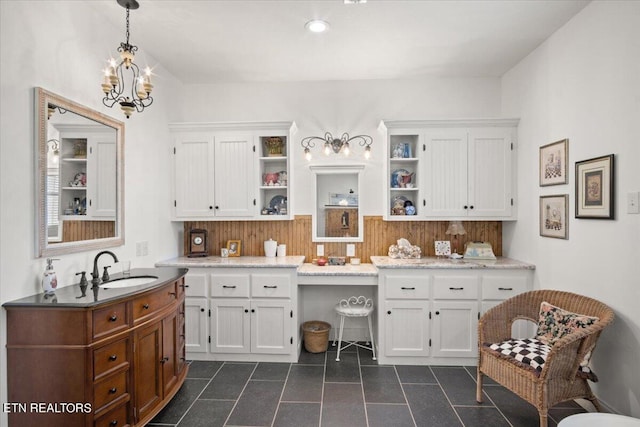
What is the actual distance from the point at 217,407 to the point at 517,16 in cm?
378

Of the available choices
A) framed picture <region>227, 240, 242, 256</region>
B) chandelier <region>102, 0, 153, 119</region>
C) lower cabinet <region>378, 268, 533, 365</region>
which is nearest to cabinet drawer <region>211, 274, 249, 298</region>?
framed picture <region>227, 240, 242, 256</region>

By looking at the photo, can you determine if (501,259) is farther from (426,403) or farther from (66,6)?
(66,6)

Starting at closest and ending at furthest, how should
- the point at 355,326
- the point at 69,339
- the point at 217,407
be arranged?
1. the point at 69,339
2. the point at 217,407
3. the point at 355,326

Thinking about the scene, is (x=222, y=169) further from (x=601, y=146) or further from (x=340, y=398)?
(x=601, y=146)

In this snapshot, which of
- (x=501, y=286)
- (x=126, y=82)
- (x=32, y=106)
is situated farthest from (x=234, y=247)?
(x=501, y=286)

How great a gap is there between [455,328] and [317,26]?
2.95 metres

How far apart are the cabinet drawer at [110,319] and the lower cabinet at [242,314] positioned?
1265 millimetres

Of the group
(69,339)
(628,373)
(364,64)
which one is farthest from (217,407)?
(364,64)

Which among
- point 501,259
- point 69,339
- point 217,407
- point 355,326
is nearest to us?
point 69,339

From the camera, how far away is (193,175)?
12.1 ft

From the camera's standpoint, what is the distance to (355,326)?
3.84 metres

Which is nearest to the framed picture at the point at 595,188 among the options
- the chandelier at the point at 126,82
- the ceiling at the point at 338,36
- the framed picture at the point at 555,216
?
the framed picture at the point at 555,216

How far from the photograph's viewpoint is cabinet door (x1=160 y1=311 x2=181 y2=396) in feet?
8.02

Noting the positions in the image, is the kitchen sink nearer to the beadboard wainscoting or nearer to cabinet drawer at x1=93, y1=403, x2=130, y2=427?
cabinet drawer at x1=93, y1=403, x2=130, y2=427
